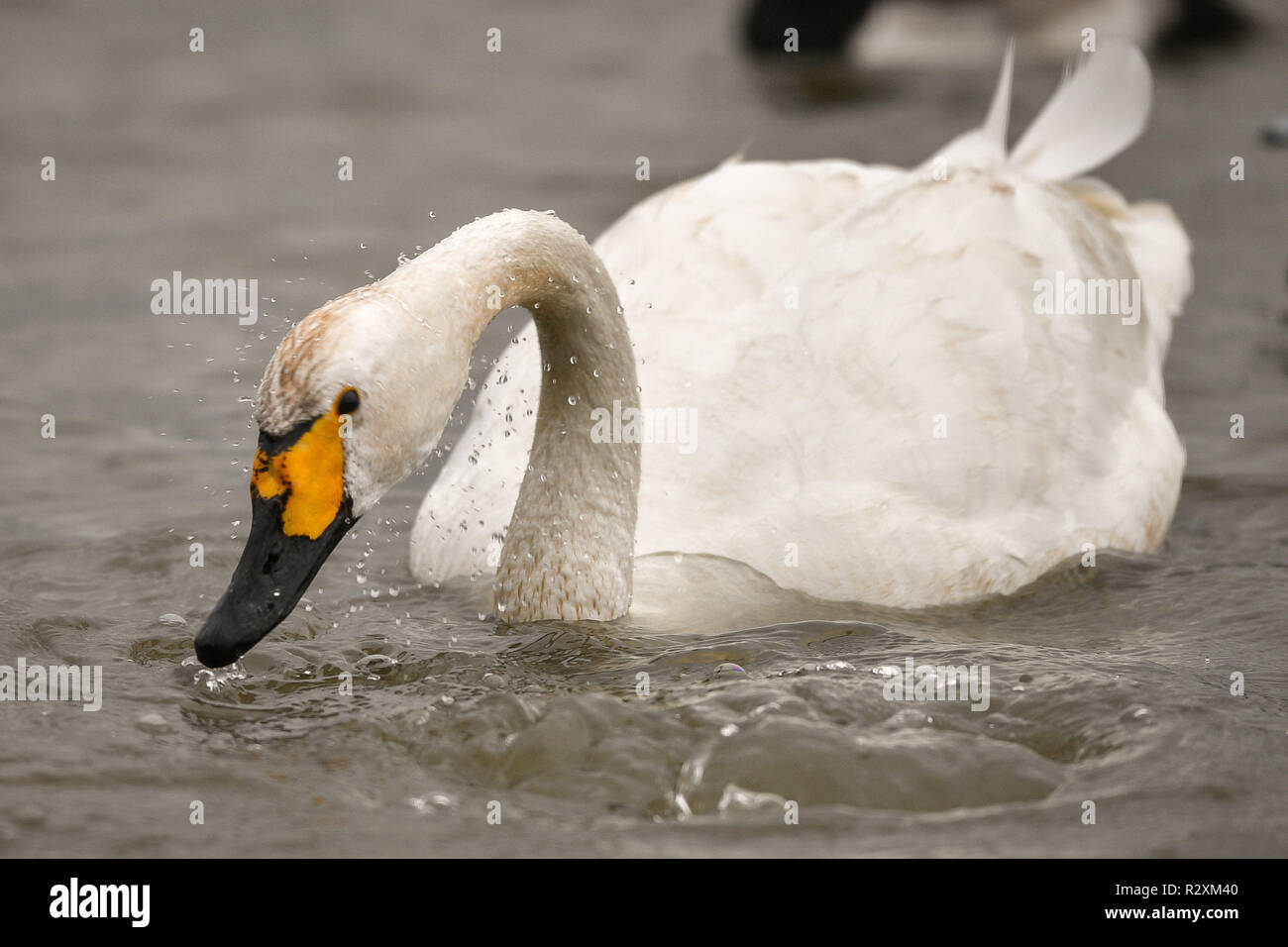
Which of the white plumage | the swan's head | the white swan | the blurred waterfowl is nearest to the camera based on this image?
the swan's head

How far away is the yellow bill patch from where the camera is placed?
4203 millimetres

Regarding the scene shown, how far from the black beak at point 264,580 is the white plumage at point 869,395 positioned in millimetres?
1689

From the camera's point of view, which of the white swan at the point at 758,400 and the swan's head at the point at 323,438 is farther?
the white swan at the point at 758,400

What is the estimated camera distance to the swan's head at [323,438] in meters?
4.19

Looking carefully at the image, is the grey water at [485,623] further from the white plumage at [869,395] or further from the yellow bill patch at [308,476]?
the yellow bill patch at [308,476]

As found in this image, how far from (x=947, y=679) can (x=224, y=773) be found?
203 centimetres

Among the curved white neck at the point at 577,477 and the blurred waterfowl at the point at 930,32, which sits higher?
the blurred waterfowl at the point at 930,32

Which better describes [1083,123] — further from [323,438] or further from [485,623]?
[323,438]

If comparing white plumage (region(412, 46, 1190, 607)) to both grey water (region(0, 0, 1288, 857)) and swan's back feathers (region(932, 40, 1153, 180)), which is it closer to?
grey water (region(0, 0, 1288, 857))

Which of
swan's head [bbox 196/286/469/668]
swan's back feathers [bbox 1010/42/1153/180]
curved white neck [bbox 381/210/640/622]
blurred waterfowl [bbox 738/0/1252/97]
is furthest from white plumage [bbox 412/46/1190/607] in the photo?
blurred waterfowl [bbox 738/0/1252/97]

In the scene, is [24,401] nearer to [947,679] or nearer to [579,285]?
[579,285]

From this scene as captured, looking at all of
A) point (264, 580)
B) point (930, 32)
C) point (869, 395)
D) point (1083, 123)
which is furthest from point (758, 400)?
point (930, 32)

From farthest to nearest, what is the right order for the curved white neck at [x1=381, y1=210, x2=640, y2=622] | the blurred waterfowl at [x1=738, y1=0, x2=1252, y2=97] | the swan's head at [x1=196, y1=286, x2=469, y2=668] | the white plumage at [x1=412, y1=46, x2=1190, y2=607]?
1. the blurred waterfowl at [x1=738, y1=0, x2=1252, y2=97]
2. the white plumage at [x1=412, y1=46, x2=1190, y2=607]
3. the curved white neck at [x1=381, y1=210, x2=640, y2=622]
4. the swan's head at [x1=196, y1=286, x2=469, y2=668]

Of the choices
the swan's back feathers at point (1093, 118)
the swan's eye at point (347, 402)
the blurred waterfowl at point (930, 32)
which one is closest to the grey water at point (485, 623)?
the swan's eye at point (347, 402)
